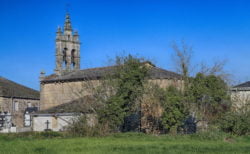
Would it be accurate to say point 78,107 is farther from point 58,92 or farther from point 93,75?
point 58,92

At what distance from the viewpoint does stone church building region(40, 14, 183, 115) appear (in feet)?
124

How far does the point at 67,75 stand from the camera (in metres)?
43.3

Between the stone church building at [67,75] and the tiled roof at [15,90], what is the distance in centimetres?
795

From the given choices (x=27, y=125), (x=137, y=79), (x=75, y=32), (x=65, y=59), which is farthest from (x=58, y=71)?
(x=137, y=79)

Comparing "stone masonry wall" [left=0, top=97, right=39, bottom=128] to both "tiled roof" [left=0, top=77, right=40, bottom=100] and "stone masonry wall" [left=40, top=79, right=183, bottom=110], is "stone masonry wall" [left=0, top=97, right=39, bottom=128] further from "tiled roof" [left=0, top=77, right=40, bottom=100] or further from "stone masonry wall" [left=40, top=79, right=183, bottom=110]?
"stone masonry wall" [left=40, top=79, right=183, bottom=110]

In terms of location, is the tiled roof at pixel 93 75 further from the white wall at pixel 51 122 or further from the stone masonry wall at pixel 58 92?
the white wall at pixel 51 122

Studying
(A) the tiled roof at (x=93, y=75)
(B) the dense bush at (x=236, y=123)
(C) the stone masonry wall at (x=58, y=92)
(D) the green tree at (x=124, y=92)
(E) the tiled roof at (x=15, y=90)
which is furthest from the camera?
(E) the tiled roof at (x=15, y=90)

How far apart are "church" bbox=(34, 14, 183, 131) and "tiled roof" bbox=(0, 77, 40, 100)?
798 centimetres

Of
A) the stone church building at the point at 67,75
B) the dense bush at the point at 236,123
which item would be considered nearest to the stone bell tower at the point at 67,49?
the stone church building at the point at 67,75

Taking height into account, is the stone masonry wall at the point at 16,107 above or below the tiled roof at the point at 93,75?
below

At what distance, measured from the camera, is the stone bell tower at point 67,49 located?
149 feet

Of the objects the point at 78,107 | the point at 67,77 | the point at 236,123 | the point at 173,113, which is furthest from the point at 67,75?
the point at 236,123

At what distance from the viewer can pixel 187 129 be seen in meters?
31.9

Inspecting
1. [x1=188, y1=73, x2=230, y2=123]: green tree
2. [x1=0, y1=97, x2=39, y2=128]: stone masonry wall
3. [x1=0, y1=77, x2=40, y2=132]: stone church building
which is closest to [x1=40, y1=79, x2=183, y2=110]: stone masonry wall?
[x1=0, y1=77, x2=40, y2=132]: stone church building
